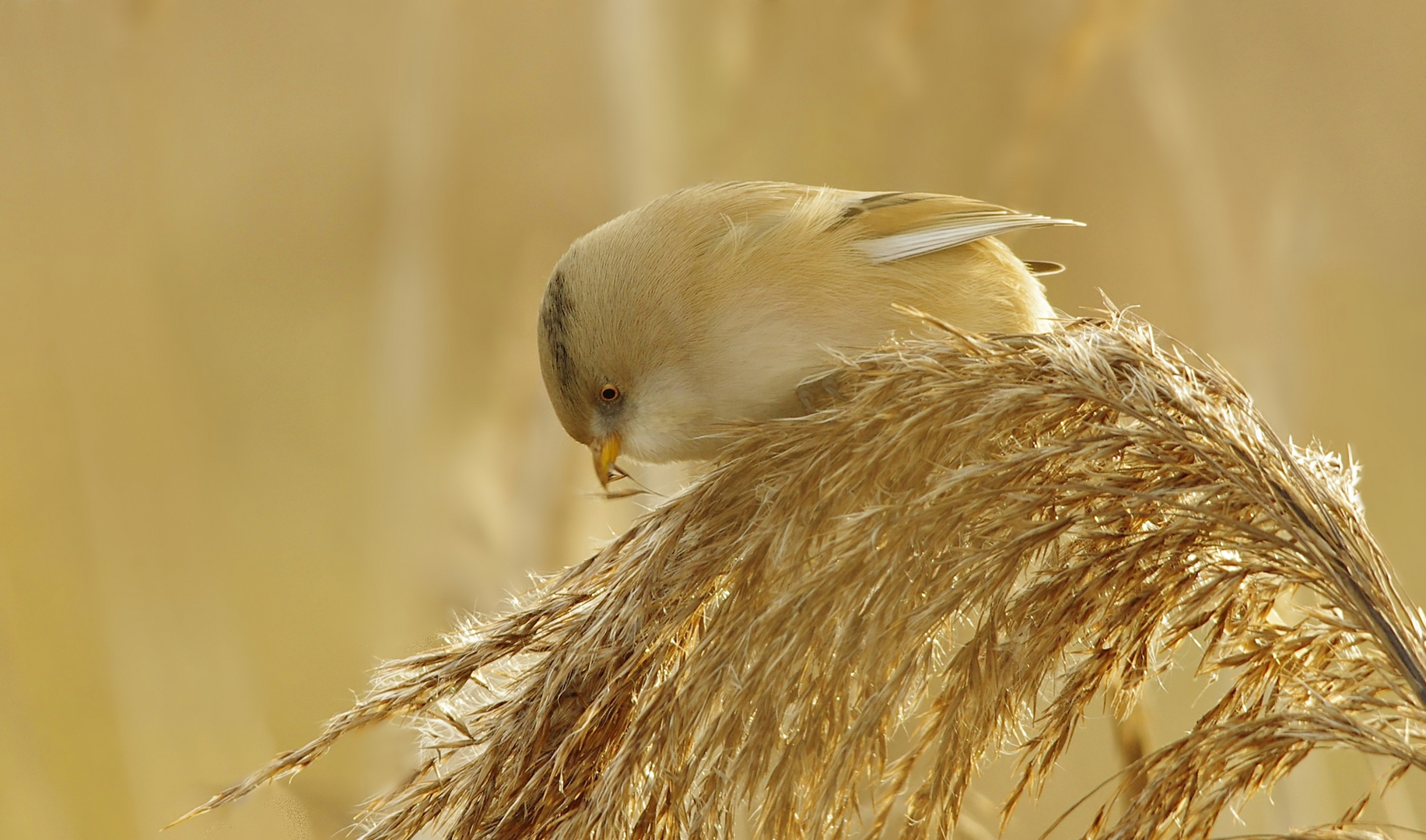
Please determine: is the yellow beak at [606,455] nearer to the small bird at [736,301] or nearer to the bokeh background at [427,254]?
the small bird at [736,301]

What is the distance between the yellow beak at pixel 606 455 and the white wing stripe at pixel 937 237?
0.36m

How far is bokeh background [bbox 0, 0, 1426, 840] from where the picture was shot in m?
2.79

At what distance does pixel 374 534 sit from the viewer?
10.2 ft

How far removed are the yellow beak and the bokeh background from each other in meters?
1.45

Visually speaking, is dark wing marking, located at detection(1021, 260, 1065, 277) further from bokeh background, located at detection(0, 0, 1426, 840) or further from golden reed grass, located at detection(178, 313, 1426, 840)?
bokeh background, located at detection(0, 0, 1426, 840)

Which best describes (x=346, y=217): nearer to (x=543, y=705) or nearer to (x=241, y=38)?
(x=241, y=38)

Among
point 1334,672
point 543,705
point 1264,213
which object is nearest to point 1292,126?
point 1264,213

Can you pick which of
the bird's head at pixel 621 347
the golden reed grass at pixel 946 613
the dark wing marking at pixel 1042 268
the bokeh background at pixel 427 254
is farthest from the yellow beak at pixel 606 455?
the bokeh background at pixel 427 254

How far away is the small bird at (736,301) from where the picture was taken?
1186mm

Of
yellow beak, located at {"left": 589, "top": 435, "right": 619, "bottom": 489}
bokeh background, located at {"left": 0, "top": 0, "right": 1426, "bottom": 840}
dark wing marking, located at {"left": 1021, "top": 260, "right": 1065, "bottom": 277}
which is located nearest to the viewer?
yellow beak, located at {"left": 589, "top": 435, "right": 619, "bottom": 489}

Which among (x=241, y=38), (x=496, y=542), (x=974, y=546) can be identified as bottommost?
(x=496, y=542)

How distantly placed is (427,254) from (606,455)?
187 cm

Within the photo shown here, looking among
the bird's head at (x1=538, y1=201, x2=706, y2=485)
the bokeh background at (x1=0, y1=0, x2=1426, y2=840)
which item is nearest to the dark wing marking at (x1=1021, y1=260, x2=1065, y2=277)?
the bird's head at (x1=538, y1=201, x2=706, y2=485)

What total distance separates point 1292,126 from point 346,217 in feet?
9.29
